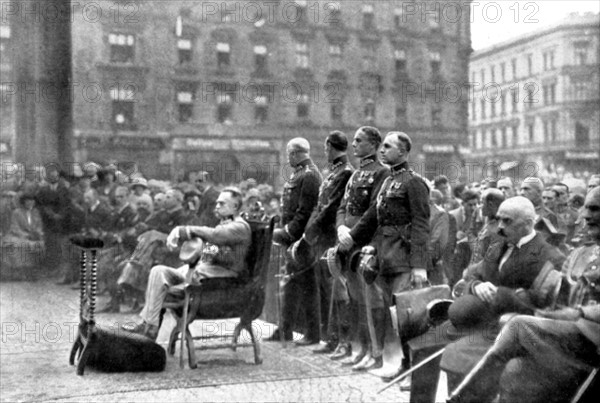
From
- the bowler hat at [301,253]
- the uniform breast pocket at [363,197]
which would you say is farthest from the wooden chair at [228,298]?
the uniform breast pocket at [363,197]

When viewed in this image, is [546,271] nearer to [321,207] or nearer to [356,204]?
[356,204]

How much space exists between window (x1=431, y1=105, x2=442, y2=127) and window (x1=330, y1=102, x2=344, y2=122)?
336 cm

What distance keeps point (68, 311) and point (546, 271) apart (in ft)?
23.6

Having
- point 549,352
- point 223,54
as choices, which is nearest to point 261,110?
point 223,54

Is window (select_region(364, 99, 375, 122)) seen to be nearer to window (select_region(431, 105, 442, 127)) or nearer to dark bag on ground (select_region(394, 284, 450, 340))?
window (select_region(431, 105, 442, 127))

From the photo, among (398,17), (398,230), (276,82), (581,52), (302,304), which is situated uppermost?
(398,17)

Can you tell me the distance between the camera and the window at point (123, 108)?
25.3 meters

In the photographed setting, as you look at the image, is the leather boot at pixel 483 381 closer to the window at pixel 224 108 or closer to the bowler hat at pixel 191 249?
the bowler hat at pixel 191 249

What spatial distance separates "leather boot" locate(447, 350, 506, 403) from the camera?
4.01m

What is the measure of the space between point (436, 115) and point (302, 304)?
75.0 feet

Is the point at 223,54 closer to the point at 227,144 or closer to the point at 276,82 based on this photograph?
the point at 276,82

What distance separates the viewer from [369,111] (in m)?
28.2

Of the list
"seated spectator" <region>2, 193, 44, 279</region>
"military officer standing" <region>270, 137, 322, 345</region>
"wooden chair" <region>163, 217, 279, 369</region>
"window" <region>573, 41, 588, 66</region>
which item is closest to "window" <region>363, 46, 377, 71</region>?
Answer: "window" <region>573, 41, 588, 66</region>

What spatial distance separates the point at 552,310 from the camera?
4215 mm
